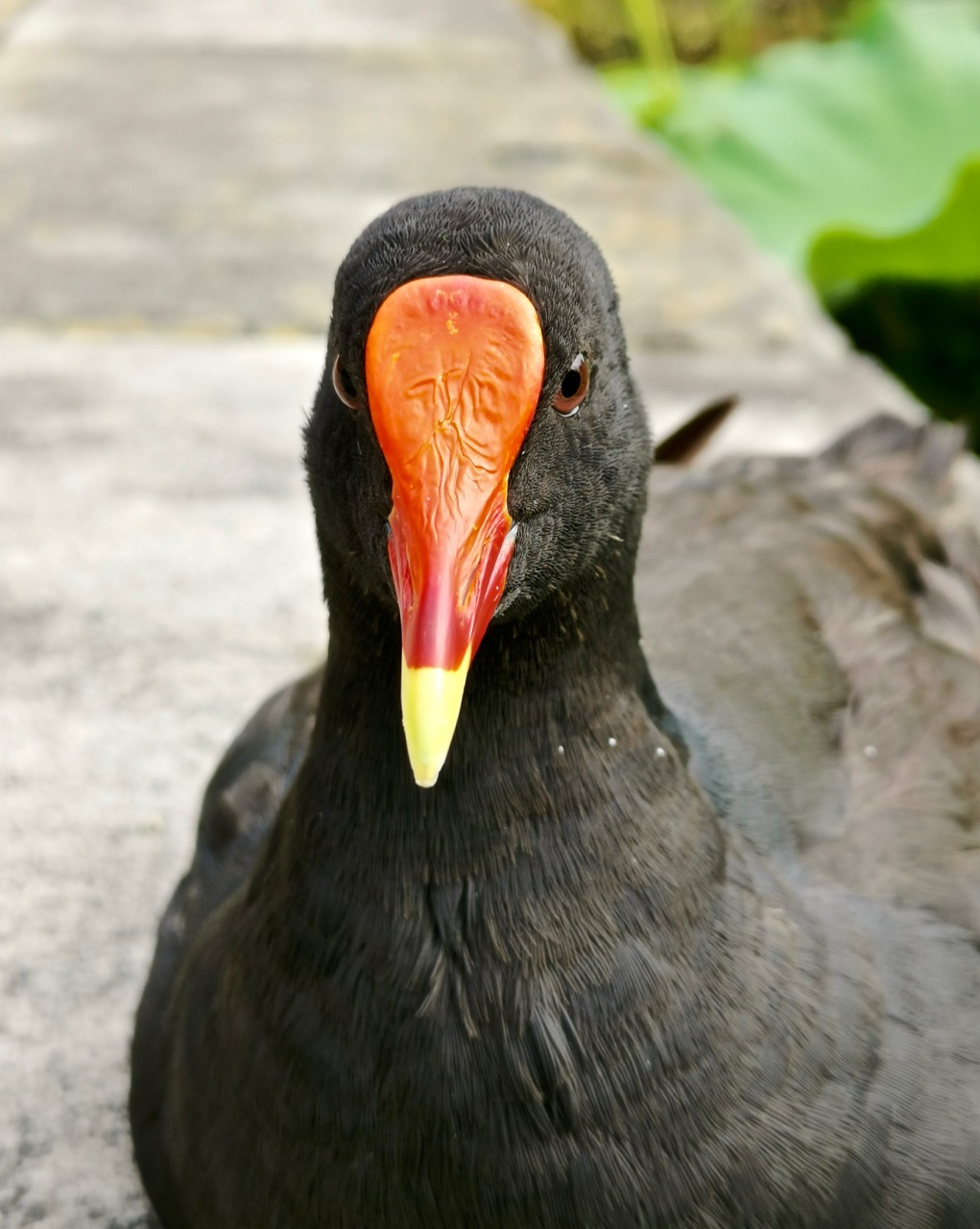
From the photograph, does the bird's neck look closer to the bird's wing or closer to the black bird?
the black bird

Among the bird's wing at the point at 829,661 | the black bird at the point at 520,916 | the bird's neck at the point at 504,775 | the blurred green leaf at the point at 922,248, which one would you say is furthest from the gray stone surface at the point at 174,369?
the bird's wing at the point at 829,661

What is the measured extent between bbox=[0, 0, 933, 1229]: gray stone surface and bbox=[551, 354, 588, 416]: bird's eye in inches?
49.7

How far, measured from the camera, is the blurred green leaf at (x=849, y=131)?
5289mm

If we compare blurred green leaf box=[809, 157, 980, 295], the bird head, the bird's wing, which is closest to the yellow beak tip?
the bird head

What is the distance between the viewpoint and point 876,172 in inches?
211

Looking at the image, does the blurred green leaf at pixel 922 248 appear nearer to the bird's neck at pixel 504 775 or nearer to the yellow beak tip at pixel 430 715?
the bird's neck at pixel 504 775

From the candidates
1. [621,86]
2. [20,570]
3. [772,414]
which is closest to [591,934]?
[20,570]

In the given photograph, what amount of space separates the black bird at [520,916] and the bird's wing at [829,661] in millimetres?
118

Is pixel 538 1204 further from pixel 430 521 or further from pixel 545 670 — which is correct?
pixel 430 521

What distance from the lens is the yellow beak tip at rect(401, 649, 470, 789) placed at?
4.28ft

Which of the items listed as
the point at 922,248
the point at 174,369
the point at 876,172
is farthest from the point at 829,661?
the point at 876,172

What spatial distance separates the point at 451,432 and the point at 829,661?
971 millimetres

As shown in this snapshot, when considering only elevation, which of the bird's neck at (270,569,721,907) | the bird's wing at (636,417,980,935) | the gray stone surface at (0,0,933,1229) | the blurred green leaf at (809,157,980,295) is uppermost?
Answer: the bird's neck at (270,569,721,907)

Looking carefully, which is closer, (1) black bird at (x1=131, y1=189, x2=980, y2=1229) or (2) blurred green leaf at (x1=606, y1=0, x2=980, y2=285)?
(1) black bird at (x1=131, y1=189, x2=980, y2=1229)
